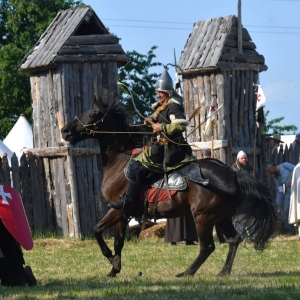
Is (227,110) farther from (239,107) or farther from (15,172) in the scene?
(15,172)

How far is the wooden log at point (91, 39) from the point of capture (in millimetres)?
17016

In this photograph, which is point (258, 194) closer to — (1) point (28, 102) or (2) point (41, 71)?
(2) point (41, 71)

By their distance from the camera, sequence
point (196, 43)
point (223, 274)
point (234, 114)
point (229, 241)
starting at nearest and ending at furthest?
1. point (223, 274)
2. point (229, 241)
3. point (234, 114)
4. point (196, 43)

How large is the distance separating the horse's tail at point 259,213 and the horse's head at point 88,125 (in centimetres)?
191

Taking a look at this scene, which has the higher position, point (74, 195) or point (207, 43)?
point (207, 43)

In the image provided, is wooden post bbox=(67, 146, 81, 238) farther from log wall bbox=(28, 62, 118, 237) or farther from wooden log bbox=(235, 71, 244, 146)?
wooden log bbox=(235, 71, 244, 146)

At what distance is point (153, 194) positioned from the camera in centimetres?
1103

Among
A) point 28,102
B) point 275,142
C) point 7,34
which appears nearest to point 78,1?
point 7,34

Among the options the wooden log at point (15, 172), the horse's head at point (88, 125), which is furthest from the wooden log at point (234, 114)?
the horse's head at point (88, 125)

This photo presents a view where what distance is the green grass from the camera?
27.9ft

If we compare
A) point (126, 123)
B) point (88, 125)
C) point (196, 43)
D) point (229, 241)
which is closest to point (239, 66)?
point (196, 43)

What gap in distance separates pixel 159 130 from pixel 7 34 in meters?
25.4

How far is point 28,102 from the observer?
3278 centimetres

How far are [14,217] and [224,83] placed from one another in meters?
10.1
